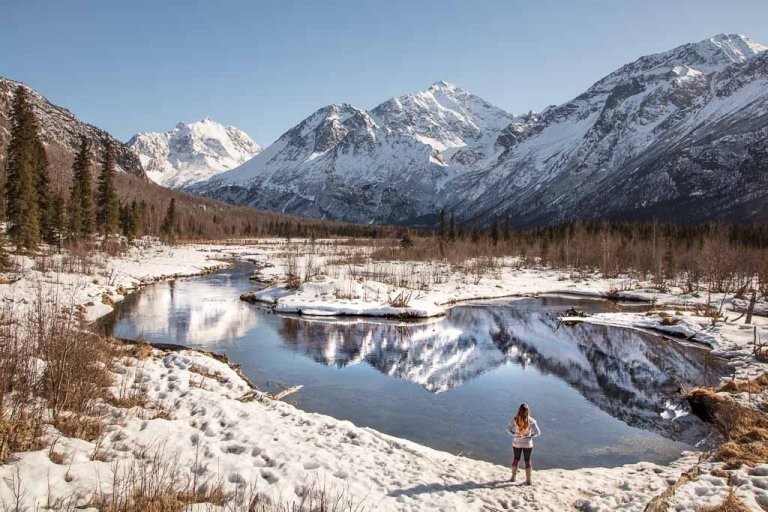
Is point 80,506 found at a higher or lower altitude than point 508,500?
higher

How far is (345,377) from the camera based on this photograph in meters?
20.3

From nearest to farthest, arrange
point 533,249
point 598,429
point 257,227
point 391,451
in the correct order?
point 391,451 → point 598,429 → point 533,249 → point 257,227

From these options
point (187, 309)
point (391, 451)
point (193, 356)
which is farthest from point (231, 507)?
point (187, 309)

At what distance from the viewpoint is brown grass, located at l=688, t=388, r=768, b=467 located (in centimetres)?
1136

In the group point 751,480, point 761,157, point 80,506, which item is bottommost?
point 751,480

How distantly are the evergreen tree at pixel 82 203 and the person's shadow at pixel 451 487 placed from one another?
2333 inches

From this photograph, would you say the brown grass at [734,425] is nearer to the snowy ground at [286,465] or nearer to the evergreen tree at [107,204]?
the snowy ground at [286,465]

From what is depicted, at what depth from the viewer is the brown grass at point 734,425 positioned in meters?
11.4

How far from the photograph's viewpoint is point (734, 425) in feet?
47.1

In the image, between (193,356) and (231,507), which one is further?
(193,356)

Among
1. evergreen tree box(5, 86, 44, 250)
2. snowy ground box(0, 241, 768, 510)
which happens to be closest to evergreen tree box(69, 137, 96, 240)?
evergreen tree box(5, 86, 44, 250)

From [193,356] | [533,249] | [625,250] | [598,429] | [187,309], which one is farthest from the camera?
[533,249]

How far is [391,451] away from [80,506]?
691 centimetres

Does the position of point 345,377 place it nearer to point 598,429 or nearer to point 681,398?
point 598,429
